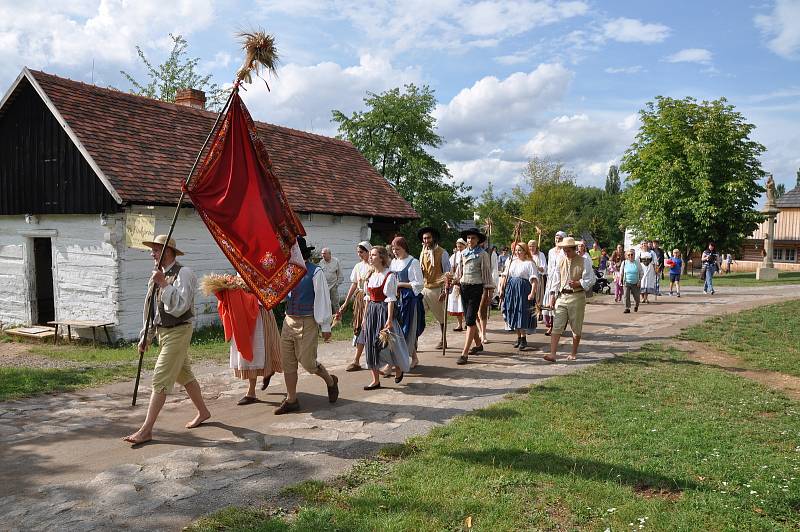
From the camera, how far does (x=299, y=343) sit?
6598mm

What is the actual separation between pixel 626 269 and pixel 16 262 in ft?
50.3

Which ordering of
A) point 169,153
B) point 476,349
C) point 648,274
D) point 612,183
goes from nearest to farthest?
point 476,349 → point 169,153 → point 648,274 → point 612,183

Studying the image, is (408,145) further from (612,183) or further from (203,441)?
(612,183)

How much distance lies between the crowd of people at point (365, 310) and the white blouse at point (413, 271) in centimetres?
1

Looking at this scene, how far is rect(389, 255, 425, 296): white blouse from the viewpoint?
8.12 m

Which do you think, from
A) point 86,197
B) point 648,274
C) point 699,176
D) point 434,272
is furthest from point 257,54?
point 699,176

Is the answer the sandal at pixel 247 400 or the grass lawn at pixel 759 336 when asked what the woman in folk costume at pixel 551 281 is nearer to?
the grass lawn at pixel 759 336

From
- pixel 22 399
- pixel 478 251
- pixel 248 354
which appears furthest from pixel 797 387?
pixel 22 399

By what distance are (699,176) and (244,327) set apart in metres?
30.0

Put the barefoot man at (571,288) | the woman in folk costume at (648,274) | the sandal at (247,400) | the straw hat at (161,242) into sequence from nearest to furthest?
1. the straw hat at (161,242)
2. the sandal at (247,400)
3. the barefoot man at (571,288)
4. the woman in folk costume at (648,274)

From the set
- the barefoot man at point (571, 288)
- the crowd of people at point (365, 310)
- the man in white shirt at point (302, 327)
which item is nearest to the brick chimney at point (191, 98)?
the crowd of people at point (365, 310)

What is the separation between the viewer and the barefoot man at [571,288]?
30.3ft

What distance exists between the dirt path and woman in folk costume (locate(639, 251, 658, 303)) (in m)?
6.82

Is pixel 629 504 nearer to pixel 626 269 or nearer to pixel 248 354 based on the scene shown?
pixel 248 354
